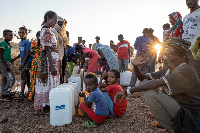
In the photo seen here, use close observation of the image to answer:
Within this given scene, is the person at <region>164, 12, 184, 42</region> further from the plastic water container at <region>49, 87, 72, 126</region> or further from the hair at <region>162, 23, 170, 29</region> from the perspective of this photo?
the plastic water container at <region>49, 87, 72, 126</region>

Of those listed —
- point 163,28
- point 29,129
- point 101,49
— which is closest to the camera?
point 29,129

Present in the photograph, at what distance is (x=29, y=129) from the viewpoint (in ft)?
8.43

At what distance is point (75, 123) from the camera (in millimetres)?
2805

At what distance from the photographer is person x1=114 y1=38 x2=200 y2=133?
185 cm

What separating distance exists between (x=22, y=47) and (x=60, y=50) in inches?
40.7

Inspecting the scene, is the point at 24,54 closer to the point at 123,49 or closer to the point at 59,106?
the point at 59,106

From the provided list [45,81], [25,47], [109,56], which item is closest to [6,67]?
[25,47]

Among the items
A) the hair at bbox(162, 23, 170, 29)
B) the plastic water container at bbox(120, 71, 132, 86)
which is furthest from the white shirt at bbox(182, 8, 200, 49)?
the plastic water container at bbox(120, 71, 132, 86)

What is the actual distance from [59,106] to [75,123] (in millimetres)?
454

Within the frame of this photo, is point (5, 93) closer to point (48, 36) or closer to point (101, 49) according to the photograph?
point (48, 36)

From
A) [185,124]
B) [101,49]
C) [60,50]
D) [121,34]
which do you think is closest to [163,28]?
[121,34]

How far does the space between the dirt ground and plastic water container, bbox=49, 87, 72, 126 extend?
115mm

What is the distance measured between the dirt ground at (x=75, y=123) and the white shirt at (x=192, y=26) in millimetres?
1669

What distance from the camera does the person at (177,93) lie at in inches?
73.0
